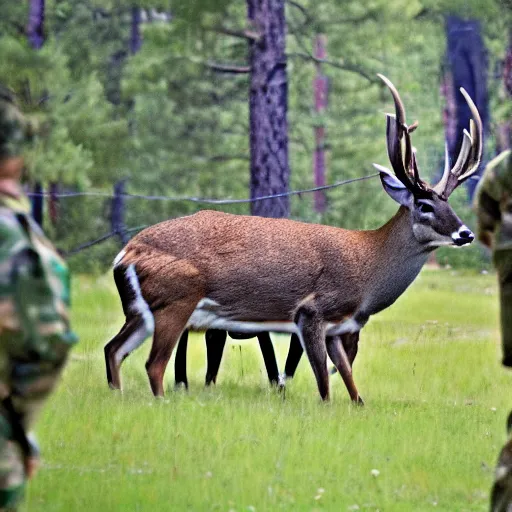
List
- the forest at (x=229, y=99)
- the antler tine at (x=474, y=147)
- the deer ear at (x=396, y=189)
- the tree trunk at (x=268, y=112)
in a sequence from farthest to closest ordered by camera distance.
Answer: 1. the forest at (x=229, y=99)
2. the tree trunk at (x=268, y=112)
3. the antler tine at (x=474, y=147)
4. the deer ear at (x=396, y=189)

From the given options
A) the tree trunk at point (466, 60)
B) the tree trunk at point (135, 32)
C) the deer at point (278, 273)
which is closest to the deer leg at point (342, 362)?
the deer at point (278, 273)

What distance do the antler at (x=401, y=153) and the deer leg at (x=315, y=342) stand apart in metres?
1.20

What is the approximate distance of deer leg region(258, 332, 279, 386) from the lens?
36.5ft

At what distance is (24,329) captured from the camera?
12.8 feet

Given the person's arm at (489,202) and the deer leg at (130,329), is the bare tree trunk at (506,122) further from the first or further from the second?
the person's arm at (489,202)

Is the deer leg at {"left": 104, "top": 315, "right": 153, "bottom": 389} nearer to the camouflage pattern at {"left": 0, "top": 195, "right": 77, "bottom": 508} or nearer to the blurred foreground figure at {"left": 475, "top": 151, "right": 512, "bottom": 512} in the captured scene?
the blurred foreground figure at {"left": 475, "top": 151, "right": 512, "bottom": 512}

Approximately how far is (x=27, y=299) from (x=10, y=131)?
493 millimetres

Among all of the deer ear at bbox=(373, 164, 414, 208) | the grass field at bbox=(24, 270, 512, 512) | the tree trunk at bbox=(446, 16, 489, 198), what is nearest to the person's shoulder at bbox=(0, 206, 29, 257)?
the grass field at bbox=(24, 270, 512, 512)

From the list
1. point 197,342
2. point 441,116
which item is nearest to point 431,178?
point 441,116

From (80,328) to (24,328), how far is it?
1142cm

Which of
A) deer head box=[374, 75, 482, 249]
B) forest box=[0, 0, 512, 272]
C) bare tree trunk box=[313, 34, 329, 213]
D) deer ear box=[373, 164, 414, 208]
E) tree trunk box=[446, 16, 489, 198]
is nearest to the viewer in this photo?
deer head box=[374, 75, 482, 249]

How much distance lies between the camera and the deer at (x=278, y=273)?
10234 millimetres

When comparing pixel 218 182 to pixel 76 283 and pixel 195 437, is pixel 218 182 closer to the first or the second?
pixel 76 283

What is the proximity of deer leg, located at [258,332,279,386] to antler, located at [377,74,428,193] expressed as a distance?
1655 millimetres
